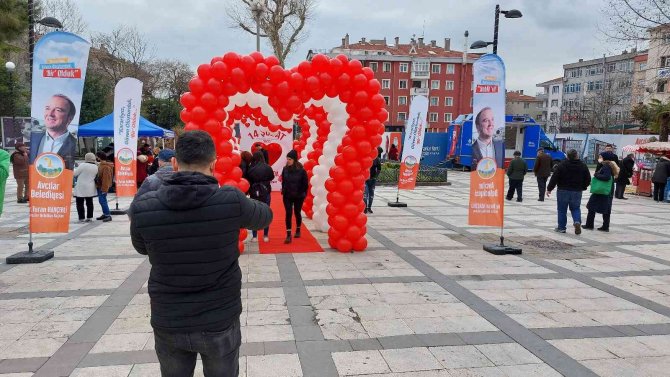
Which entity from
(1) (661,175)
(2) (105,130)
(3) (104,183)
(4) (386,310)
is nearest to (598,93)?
(1) (661,175)

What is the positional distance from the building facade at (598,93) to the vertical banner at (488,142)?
35.1 meters

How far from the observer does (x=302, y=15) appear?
27.8m

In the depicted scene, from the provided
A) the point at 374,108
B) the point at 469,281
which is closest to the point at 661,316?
the point at 469,281

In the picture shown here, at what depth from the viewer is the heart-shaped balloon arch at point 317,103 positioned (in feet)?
23.7

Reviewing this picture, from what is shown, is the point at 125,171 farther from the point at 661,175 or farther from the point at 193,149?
the point at 661,175

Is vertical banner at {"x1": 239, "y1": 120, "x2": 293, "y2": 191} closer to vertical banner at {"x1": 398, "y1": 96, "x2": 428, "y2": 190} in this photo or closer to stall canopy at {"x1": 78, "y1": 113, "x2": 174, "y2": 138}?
stall canopy at {"x1": 78, "y1": 113, "x2": 174, "y2": 138}

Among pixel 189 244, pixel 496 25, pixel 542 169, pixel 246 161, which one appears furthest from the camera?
pixel 542 169

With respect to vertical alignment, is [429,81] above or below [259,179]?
above

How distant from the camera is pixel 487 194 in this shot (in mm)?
7902

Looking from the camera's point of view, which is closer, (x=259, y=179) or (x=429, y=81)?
(x=259, y=179)

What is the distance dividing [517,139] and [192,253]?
29771 mm

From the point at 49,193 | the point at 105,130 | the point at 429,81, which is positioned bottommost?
the point at 49,193

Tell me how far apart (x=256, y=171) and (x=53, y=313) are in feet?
13.1

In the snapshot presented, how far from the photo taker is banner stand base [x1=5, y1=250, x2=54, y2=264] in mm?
6863
